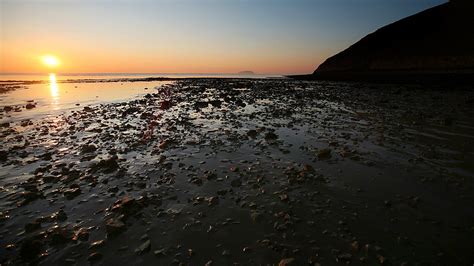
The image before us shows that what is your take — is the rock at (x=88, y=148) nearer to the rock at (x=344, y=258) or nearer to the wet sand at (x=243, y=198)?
the wet sand at (x=243, y=198)

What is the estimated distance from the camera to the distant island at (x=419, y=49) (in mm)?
56816

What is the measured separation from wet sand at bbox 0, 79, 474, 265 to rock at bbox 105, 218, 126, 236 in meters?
0.02

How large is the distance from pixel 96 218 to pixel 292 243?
15.8ft

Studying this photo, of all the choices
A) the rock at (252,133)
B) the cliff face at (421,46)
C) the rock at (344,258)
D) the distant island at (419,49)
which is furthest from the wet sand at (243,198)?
the cliff face at (421,46)

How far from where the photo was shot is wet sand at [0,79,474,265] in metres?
5.25

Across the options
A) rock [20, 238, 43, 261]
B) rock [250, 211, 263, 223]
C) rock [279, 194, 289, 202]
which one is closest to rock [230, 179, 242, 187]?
rock [279, 194, 289, 202]

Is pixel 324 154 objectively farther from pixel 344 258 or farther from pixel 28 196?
pixel 28 196

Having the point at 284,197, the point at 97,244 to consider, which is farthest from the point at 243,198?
the point at 97,244

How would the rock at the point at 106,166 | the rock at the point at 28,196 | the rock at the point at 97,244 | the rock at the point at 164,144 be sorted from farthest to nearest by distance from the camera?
the rock at the point at 164,144 → the rock at the point at 106,166 → the rock at the point at 28,196 → the rock at the point at 97,244

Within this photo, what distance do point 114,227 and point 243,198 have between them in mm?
3340

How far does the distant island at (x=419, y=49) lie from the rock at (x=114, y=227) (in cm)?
5253

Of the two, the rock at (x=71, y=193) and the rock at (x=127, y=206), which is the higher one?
the rock at (x=127, y=206)

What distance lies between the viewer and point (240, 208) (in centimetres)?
698

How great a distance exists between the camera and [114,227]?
19.7ft
